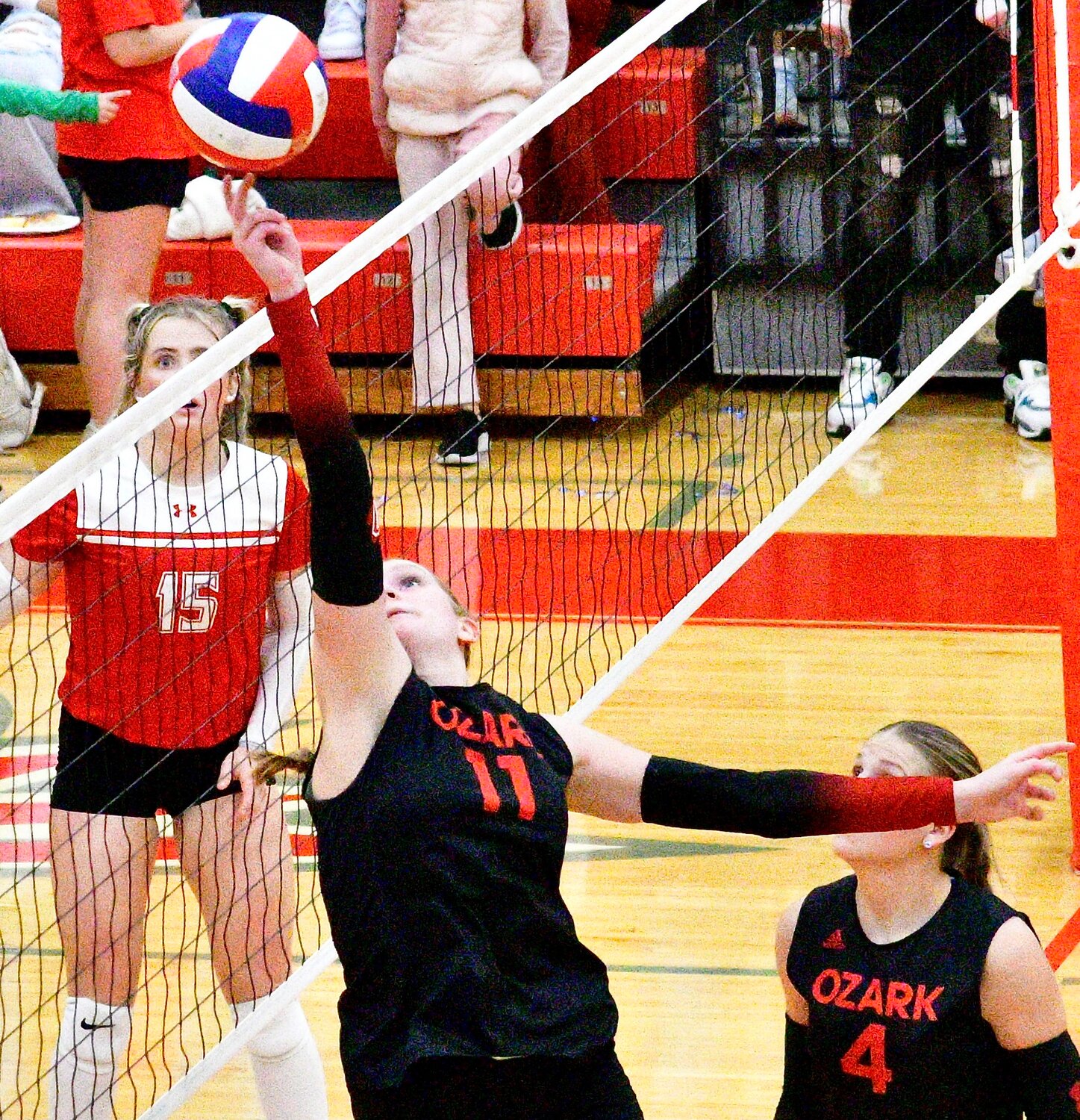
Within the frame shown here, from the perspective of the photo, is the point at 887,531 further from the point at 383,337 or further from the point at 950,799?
the point at 950,799

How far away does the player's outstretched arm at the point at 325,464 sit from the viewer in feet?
7.50

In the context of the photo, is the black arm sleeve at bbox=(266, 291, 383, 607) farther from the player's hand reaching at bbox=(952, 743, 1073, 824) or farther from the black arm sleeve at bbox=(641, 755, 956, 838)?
the player's hand reaching at bbox=(952, 743, 1073, 824)

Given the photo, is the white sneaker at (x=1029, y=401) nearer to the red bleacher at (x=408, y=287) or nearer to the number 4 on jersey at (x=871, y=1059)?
the red bleacher at (x=408, y=287)

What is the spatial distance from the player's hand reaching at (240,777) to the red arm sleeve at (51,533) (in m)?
0.47

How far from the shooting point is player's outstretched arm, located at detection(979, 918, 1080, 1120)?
2625 millimetres

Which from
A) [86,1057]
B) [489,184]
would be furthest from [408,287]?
[86,1057]

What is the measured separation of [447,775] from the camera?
239cm

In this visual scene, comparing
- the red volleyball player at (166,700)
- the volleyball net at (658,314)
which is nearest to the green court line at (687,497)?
the volleyball net at (658,314)

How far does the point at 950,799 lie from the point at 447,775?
752 millimetres

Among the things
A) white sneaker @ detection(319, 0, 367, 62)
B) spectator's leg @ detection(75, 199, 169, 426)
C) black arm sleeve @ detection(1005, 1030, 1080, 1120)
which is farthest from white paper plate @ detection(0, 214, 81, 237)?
black arm sleeve @ detection(1005, 1030, 1080, 1120)

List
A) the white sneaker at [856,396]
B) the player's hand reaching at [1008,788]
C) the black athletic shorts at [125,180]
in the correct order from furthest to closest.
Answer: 1. the white sneaker at [856,396]
2. the black athletic shorts at [125,180]
3. the player's hand reaching at [1008,788]

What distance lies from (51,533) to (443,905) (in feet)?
3.98

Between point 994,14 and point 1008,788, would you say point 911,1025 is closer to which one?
point 1008,788

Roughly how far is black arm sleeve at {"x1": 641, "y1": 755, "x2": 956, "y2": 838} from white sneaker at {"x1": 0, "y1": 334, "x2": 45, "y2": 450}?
603 centimetres
